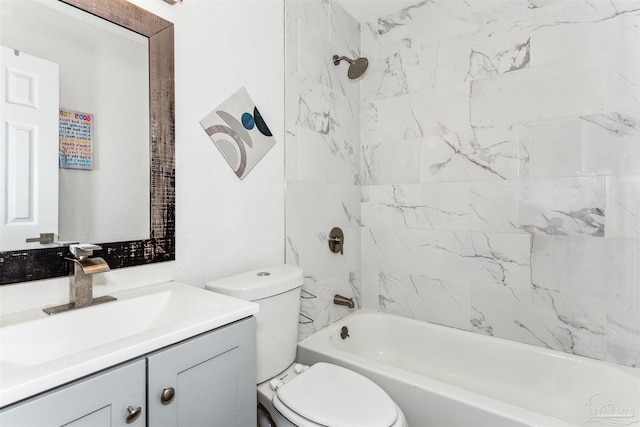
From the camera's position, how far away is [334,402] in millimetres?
1168

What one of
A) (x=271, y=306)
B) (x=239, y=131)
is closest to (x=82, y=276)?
(x=271, y=306)

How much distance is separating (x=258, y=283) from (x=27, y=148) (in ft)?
2.70

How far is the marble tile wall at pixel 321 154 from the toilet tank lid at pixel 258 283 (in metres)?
0.32

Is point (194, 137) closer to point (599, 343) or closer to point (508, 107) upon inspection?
point (508, 107)

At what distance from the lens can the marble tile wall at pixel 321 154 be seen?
5.94ft

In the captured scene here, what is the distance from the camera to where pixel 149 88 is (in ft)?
3.87

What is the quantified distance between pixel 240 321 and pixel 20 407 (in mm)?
478

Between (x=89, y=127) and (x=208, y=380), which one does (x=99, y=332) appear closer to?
(x=208, y=380)

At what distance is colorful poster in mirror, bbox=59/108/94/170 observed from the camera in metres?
0.98

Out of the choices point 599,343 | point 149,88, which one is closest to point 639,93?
point 599,343

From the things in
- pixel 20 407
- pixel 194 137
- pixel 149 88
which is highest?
pixel 149 88

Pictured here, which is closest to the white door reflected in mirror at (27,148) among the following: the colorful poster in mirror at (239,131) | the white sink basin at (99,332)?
the white sink basin at (99,332)

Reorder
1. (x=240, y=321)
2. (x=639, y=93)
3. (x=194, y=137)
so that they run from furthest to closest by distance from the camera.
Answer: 1. (x=639, y=93)
2. (x=194, y=137)
3. (x=240, y=321)

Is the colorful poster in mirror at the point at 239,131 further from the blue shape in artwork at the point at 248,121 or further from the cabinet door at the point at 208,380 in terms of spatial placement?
the cabinet door at the point at 208,380
